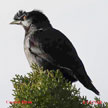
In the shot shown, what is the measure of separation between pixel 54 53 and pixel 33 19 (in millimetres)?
1459

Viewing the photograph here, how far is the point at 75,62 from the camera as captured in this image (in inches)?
262

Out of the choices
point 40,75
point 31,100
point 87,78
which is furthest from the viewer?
point 87,78

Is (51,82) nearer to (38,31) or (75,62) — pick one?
(75,62)

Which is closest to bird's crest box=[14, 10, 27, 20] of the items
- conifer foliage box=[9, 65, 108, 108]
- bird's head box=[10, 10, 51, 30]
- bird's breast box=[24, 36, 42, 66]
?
bird's head box=[10, 10, 51, 30]

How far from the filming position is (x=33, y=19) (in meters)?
7.90

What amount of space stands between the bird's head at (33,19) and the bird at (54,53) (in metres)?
0.03

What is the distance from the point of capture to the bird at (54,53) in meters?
6.54

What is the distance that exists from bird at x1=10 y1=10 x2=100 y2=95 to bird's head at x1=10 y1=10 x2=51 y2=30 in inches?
1.3

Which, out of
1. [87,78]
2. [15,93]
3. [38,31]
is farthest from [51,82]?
[38,31]

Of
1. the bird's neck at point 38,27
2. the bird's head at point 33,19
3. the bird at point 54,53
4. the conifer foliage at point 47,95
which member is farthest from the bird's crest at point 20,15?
the conifer foliage at point 47,95

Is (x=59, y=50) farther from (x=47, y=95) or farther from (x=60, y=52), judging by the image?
(x=47, y=95)

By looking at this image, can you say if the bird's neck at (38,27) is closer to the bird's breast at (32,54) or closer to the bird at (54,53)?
the bird at (54,53)

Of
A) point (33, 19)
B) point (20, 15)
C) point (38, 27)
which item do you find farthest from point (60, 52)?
point (20, 15)

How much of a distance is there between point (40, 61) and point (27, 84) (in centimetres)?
182
